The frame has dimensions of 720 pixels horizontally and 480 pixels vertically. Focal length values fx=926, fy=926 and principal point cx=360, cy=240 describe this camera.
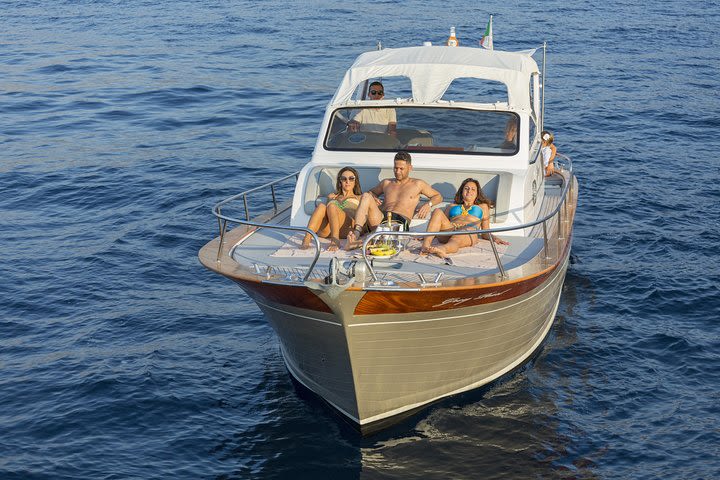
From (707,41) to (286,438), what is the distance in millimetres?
23680

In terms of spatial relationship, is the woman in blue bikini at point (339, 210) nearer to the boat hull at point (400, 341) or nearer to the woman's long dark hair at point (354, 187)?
the woman's long dark hair at point (354, 187)

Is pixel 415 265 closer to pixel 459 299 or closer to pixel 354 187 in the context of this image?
pixel 459 299

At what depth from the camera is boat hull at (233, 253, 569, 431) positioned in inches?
335

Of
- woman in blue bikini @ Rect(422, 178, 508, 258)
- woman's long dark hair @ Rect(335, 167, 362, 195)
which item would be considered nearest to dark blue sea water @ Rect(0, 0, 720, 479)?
woman in blue bikini @ Rect(422, 178, 508, 258)

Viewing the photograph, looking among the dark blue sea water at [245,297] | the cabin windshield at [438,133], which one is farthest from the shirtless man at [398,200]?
the dark blue sea water at [245,297]

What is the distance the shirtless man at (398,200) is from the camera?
972 cm

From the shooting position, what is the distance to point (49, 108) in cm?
2364

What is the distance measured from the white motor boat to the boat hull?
2 centimetres

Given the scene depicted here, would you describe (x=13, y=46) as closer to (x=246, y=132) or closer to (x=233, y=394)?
(x=246, y=132)

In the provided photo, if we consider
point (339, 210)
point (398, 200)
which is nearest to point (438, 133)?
point (398, 200)

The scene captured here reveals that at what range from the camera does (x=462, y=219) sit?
9594 mm

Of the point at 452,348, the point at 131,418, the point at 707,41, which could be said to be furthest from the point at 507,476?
the point at 707,41

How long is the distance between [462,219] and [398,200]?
0.83m

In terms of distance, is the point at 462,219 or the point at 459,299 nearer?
the point at 459,299
